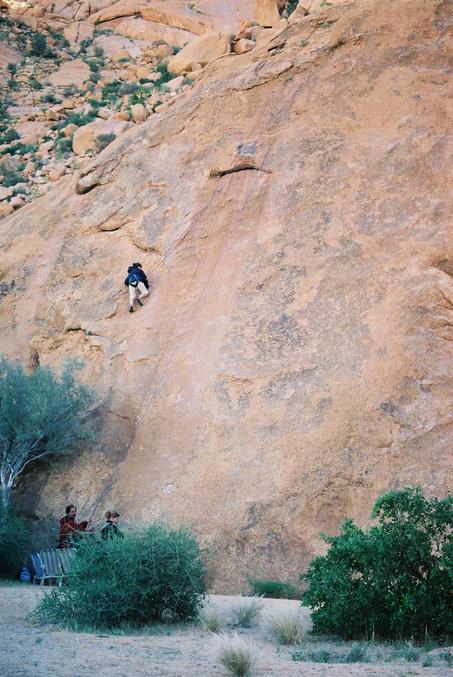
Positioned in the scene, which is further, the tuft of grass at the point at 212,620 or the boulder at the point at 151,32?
the boulder at the point at 151,32

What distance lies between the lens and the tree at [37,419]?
13.0 metres

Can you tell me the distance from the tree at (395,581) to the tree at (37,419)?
→ 23.3 ft

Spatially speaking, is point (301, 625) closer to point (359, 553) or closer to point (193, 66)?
point (359, 553)

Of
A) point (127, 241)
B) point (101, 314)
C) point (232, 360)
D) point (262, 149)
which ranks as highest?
point (262, 149)

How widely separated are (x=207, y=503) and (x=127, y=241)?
23.0 feet

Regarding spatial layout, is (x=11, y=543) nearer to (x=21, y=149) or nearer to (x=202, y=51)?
(x=21, y=149)

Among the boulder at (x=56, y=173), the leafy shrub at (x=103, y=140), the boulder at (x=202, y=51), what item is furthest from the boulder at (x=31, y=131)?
the boulder at (x=202, y=51)

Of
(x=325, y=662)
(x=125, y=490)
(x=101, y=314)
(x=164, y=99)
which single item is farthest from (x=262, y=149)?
(x=325, y=662)

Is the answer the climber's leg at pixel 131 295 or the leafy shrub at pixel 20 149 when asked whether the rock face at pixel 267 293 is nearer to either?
the climber's leg at pixel 131 295

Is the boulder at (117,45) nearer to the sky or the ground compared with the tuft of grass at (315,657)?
nearer to the sky

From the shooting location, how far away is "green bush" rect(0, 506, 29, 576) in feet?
39.0

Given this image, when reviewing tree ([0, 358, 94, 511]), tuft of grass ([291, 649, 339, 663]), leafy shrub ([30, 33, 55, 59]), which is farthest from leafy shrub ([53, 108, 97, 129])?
tuft of grass ([291, 649, 339, 663])

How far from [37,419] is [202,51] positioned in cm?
1854

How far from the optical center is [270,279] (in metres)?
14.1
